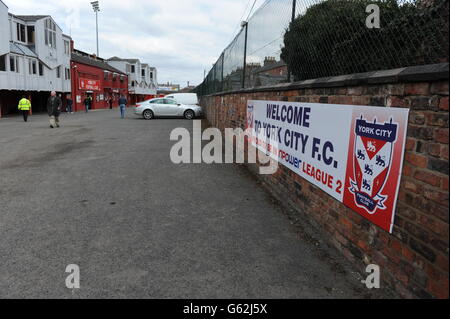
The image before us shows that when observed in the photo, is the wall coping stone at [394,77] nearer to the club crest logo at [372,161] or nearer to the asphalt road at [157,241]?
the club crest logo at [372,161]

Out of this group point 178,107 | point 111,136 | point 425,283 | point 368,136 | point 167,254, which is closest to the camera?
point 425,283

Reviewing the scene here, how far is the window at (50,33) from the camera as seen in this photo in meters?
31.8

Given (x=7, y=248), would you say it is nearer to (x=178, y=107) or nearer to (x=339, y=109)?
(x=339, y=109)

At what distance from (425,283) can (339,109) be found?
68.1 inches

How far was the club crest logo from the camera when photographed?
107 inches

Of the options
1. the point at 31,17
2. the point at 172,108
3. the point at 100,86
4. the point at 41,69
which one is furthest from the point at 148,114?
the point at 100,86

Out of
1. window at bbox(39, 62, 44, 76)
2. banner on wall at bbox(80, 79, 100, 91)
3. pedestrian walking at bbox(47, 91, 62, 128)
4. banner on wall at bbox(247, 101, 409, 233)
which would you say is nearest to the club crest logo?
banner on wall at bbox(247, 101, 409, 233)

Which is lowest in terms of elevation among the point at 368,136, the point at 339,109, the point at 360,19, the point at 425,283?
the point at 425,283

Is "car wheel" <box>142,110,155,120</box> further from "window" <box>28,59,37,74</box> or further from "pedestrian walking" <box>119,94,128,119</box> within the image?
"window" <box>28,59,37,74</box>

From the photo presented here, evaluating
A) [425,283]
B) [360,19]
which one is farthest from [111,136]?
[425,283]

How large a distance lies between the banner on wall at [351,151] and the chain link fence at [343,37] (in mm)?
496

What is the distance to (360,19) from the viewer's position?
3.76 metres

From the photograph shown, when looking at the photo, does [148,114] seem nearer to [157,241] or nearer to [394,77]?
[157,241]

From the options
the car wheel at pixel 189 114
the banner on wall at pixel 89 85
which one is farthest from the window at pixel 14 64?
the car wheel at pixel 189 114
